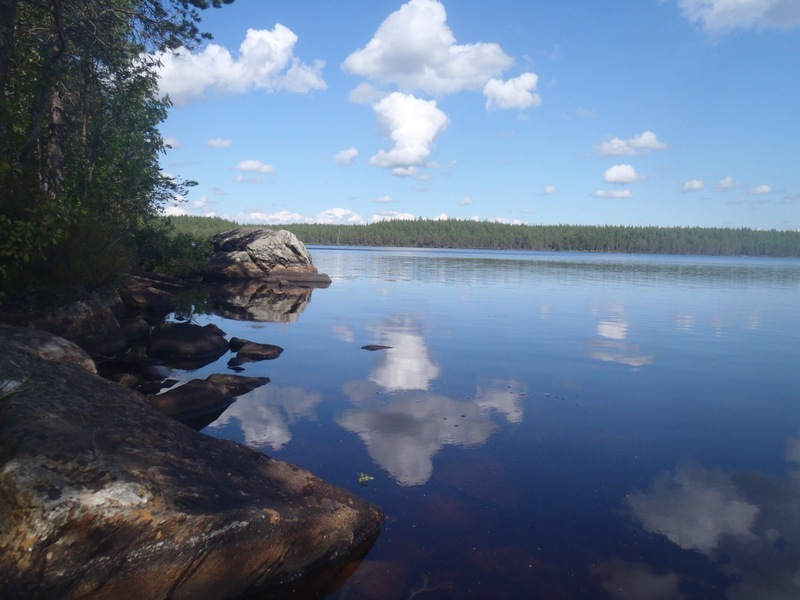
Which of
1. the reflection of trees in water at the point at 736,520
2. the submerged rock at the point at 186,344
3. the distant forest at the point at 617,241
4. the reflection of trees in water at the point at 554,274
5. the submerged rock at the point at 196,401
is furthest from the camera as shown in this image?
the distant forest at the point at 617,241

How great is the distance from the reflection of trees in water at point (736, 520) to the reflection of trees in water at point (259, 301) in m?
16.2

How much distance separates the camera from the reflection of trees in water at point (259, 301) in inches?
904

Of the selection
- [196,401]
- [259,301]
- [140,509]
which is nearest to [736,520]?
[140,509]

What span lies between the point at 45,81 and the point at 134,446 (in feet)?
35.8

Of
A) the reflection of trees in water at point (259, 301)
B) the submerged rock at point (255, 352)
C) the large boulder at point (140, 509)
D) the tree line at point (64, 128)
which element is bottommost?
the reflection of trees in water at point (259, 301)

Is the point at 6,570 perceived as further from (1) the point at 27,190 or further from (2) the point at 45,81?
(2) the point at 45,81

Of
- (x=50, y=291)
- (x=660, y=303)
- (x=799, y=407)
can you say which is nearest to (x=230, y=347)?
(x=50, y=291)

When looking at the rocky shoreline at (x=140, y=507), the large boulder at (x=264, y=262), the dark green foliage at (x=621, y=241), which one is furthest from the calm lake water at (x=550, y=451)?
the dark green foliage at (x=621, y=241)

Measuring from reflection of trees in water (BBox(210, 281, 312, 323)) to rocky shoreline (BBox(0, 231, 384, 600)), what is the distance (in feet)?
50.7

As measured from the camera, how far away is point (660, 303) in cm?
2908

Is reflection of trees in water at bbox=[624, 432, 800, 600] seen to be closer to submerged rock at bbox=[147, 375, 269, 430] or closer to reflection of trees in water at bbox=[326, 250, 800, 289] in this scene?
submerged rock at bbox=[147, 375, 269, 430]

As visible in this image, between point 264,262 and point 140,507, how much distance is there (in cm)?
3699

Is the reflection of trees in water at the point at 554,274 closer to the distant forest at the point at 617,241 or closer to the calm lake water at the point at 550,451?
the calm lake water at the point at 550,451

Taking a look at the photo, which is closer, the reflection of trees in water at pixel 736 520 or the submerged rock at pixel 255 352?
the reflection of trees in water at pixel 736 520
